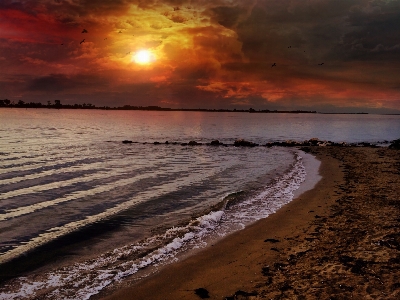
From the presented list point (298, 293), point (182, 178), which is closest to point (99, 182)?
point (182, 178)

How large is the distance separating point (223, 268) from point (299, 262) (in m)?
2.01

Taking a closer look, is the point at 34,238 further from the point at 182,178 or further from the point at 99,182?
the point at 182,178

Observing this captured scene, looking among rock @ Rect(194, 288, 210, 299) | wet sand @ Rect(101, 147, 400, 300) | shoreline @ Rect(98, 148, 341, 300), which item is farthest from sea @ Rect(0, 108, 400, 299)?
rock @ Rect(194, 288, 210, 299)

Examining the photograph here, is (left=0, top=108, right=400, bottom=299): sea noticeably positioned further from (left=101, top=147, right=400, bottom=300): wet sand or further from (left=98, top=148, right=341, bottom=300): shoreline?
(left=101, top=147, right=400, bottom=300): wet sand

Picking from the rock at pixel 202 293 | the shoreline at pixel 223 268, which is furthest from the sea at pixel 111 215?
the rock at pixel 202 293

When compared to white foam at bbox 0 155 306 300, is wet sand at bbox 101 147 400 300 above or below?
above

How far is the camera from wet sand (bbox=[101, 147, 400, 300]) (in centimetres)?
683

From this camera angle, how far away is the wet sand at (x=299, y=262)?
6.83 metres

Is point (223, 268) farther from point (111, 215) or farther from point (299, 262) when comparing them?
point (111, 215)

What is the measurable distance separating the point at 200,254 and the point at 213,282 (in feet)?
6.23

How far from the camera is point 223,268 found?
325 inches

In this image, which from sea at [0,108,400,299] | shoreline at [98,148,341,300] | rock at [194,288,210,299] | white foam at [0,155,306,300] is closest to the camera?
rock at [194,288,210,299]

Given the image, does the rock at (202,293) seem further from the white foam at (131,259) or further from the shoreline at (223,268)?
the white foam at (131,259)

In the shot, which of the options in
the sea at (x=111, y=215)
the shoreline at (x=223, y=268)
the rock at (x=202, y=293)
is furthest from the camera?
the sea at (x=111, y=215)
